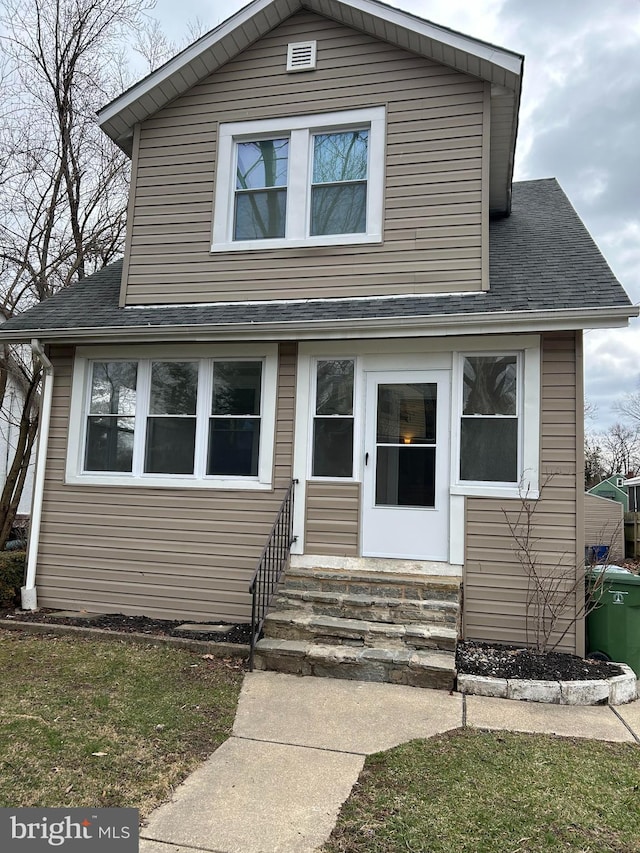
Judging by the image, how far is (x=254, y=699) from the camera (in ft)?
14.1

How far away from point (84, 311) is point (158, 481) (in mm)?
2211

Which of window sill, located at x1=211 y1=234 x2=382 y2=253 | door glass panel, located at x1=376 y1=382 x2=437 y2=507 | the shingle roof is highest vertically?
window sill, located at x1=211 y1=234 x2=382 y2=253

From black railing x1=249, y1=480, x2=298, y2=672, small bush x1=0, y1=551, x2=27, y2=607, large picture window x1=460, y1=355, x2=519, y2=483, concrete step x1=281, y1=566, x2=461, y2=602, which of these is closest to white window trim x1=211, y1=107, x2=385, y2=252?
large picture window x1=460, y1=355, x2=519, y2=483

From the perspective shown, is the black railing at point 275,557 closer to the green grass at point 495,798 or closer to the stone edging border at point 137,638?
A: the stone edging border at point 137,638

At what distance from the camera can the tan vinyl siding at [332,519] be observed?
5902 millimetres

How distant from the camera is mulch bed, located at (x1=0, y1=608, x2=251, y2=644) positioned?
18.3 feet

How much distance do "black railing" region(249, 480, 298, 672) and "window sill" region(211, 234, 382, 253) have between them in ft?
8.50

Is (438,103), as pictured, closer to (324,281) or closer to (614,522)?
(324,281)

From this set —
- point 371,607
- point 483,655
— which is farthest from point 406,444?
point 483,655

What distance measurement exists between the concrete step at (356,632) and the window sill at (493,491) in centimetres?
128

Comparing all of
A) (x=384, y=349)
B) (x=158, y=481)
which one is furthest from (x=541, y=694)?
(x=158, y=481)

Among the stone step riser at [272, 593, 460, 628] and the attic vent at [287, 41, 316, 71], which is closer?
the stone step riser at [272, 593, 460, 628]

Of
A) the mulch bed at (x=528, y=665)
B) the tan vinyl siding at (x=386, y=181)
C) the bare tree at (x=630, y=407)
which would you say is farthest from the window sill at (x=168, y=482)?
the bare tree at (x=630, y=407)

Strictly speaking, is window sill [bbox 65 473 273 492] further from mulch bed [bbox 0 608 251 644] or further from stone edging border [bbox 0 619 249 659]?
stone edging border [bbox 0 619 249 659]
